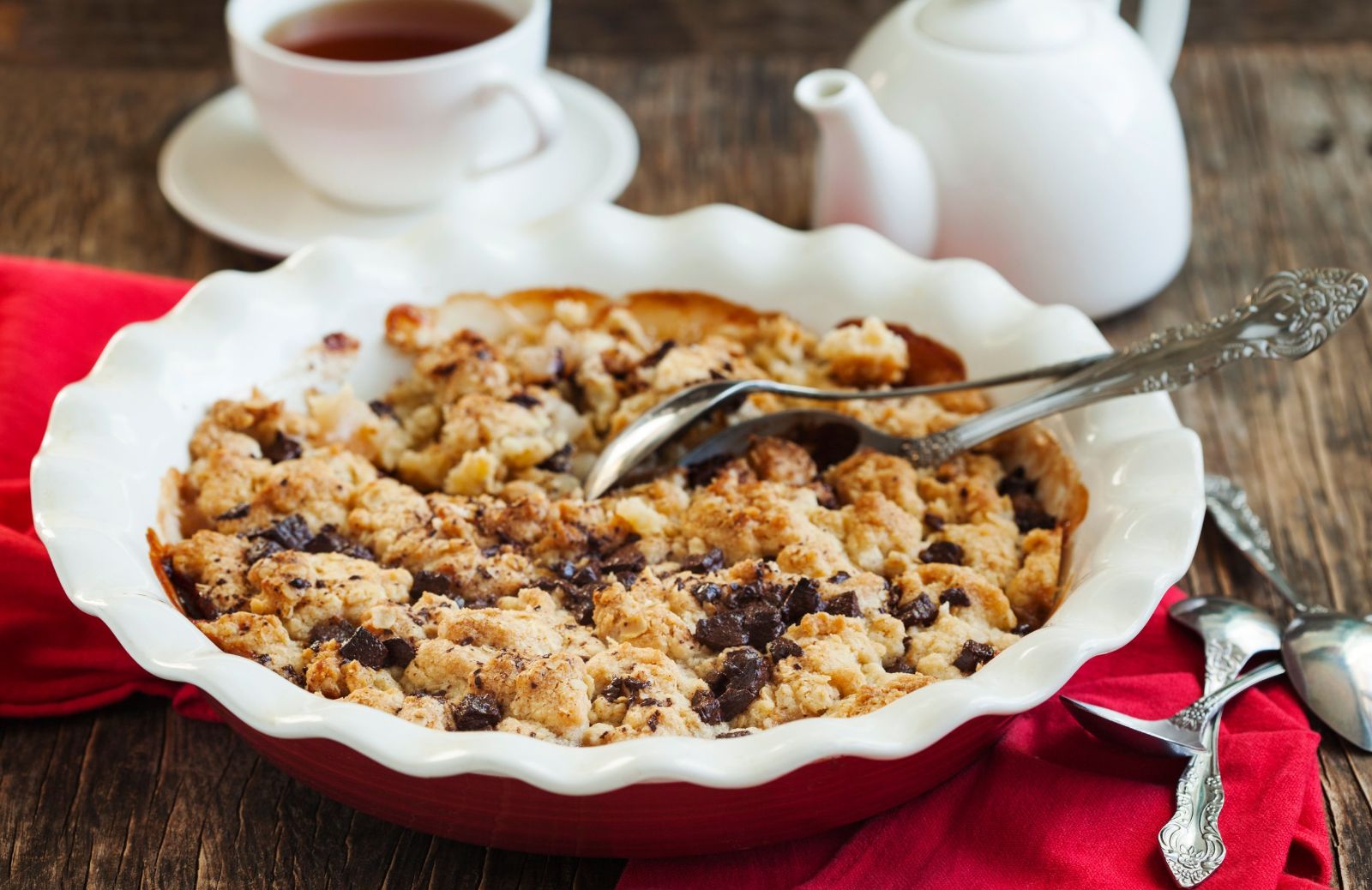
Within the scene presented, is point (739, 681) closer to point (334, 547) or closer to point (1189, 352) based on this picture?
point (334, 547)

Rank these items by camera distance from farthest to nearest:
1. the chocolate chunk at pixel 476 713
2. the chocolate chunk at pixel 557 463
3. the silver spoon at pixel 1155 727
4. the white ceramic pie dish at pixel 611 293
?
the chocolate chunk at pixel 557 463 < the silver spoon at pixel 1155 727 < the chocolate chunk at pixel 476 713 < the white ceramic pie dish at pixel 611 293

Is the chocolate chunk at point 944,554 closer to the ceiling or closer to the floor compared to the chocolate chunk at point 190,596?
closer to the ceiling

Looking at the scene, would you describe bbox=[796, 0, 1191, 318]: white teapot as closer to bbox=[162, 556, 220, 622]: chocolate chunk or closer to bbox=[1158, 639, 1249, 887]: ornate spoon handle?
bbox=[1158, 639, 1249, 887]: ornate spoon handle

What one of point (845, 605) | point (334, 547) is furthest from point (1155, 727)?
point (334, 547)

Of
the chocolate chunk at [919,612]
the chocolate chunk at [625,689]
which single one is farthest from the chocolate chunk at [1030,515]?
the chocolate chunk at [625,689]

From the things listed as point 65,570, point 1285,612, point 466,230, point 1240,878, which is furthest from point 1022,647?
point 466,230

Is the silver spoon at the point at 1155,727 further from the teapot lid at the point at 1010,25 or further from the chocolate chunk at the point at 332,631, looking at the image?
the teapot lid at the point at 1010,25

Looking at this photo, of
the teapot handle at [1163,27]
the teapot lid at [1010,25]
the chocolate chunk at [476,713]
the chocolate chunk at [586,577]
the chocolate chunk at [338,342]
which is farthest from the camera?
the teapot handle at [1163,27]
